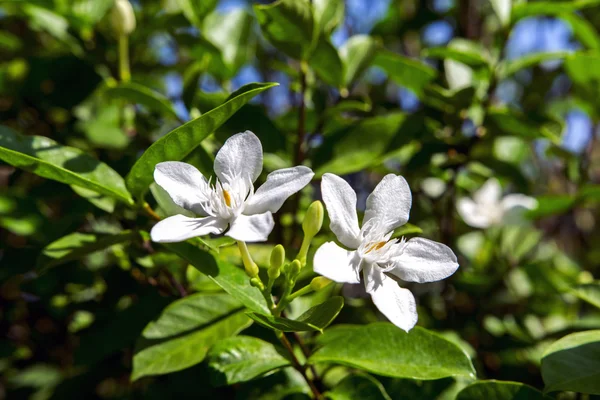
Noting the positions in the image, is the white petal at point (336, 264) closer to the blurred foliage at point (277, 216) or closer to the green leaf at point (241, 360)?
the blurred foliage at point (277, 216)

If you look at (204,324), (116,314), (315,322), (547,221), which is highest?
(315,322)

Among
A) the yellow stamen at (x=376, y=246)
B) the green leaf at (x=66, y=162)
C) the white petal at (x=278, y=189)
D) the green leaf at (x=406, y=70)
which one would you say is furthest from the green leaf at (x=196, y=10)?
the yellow stamen at (x=376, y=246)

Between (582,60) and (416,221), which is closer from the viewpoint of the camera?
(582,60)

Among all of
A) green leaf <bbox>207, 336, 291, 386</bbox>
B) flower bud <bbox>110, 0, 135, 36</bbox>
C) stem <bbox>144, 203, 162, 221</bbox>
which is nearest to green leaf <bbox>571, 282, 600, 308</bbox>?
green leaf <bbox>207, 336, 291, 386</bbox>

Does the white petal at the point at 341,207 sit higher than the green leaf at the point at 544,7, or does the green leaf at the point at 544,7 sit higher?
the green leaf at the point at 544,7

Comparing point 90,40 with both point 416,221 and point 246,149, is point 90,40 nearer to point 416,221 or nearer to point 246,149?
point 246,149

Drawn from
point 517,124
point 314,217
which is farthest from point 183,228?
point 517,124

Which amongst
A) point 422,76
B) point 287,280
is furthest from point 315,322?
point 422,76

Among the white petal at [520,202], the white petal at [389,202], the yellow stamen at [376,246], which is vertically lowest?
the white petal at [520,202]

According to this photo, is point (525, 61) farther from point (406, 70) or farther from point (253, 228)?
point (253, 228)
